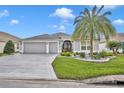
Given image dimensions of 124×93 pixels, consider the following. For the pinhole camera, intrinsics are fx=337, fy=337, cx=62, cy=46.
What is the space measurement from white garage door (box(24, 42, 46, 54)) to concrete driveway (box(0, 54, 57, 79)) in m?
0.52

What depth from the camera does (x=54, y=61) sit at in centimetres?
1888

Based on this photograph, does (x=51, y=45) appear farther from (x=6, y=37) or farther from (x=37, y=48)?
(x=6, y=37)

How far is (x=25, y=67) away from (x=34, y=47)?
13.9 ft

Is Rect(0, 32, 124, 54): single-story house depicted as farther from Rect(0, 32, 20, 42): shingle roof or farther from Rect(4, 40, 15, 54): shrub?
Rect(0, 32, 20, 42): shingle roof

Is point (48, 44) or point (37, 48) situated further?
point (48, 44)

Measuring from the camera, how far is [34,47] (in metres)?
19.6

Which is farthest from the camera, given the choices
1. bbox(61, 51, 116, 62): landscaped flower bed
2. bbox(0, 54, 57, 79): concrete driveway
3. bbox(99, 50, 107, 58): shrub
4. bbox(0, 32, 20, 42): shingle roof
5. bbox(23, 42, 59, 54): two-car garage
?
bbox(99, 50, 107, 58): shrub

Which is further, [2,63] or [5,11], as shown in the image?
[2,63]

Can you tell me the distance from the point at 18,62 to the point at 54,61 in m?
2.49

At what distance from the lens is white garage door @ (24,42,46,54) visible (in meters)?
19.5

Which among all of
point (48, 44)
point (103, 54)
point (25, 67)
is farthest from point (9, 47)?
point (103, 54)

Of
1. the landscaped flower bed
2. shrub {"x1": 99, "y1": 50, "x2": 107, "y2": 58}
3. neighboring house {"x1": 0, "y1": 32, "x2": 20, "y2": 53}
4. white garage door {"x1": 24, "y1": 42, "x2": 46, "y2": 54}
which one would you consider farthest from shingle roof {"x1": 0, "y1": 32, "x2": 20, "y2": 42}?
shrub {"x1": 99, "y1": 50, "x2": 107, "y2": 58}
